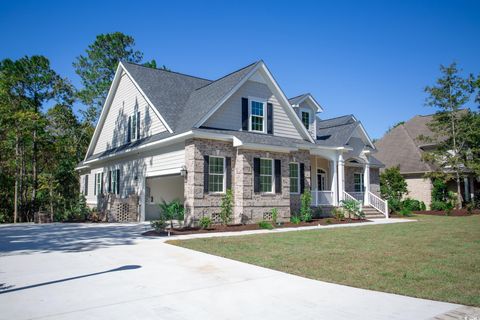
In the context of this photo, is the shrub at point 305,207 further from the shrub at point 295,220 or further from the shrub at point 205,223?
the shrub at point 205,223

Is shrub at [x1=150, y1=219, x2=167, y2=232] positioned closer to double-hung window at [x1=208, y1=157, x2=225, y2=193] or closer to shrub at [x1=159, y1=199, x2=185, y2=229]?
shrub at [x1=159, y1=199, x2=185, y2=229]

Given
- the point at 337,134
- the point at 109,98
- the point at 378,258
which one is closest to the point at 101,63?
the point at 109,98

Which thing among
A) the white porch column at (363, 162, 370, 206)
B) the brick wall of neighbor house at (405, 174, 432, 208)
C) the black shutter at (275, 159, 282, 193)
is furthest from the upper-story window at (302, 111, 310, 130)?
the brick wall of neighbor house at (405, 174, 432, 208)

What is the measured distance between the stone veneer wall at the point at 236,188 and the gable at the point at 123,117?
3.10 meters

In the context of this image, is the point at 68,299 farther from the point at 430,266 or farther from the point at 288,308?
the point at 430,266

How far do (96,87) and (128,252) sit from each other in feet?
102

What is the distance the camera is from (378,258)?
8133 mm

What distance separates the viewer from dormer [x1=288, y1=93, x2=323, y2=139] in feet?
70.4

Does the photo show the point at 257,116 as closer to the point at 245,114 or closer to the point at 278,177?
the point at 245,114

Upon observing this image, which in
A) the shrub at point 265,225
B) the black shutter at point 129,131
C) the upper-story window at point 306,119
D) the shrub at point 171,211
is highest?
the upper-story window at point 306,119

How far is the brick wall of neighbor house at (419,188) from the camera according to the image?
1172 inches

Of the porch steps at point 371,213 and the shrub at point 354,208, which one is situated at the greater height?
the shrub at point 354,208

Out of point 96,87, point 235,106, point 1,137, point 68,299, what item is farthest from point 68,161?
point 68,299

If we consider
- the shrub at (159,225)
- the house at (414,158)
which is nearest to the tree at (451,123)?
the house at (414,158)
